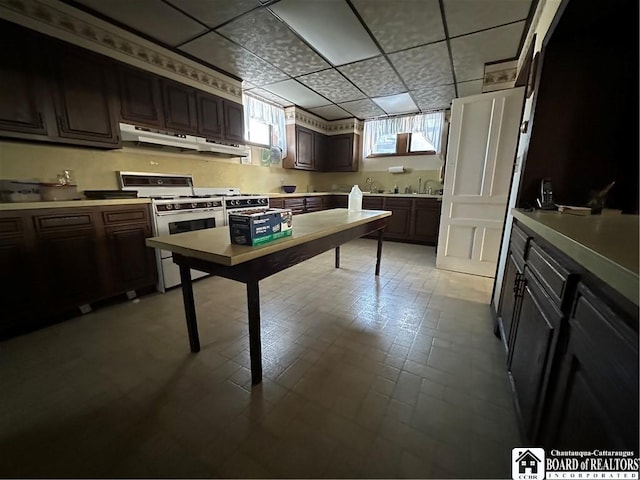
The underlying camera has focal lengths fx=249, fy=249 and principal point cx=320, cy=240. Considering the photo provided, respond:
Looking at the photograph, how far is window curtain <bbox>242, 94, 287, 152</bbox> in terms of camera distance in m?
4.04

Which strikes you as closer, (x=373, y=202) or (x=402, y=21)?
(x=402, y=21)

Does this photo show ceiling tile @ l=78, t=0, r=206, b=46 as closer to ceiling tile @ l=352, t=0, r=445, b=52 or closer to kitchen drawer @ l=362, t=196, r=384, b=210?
ceiling tile @ l=352, t=0, r=445, b=52

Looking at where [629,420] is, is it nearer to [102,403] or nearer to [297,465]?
[297,465]

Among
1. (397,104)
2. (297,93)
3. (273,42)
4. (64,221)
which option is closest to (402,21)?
(273,42)

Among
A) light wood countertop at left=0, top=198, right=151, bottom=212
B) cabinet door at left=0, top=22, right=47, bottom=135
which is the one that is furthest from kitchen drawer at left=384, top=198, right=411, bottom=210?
cabinet door at left=0, top=22, right=47, bottom=135

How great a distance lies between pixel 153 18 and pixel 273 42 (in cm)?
108

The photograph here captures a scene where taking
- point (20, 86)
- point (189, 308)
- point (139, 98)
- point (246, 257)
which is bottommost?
point (189, 308)

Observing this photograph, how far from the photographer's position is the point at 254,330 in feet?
4.39

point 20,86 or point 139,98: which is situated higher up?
point 139,98

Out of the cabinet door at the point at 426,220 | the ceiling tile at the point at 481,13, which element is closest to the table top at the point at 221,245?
the ceiling tile at the point at 481,13

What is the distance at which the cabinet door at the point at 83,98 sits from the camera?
206cm

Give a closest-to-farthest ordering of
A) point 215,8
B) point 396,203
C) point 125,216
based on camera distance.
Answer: point 215,8, point 125,216, point 396,203

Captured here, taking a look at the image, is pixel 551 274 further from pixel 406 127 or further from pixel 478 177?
pixel 406 127

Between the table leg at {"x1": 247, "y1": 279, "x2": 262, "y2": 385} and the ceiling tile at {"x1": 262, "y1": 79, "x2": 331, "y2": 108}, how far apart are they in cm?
336
